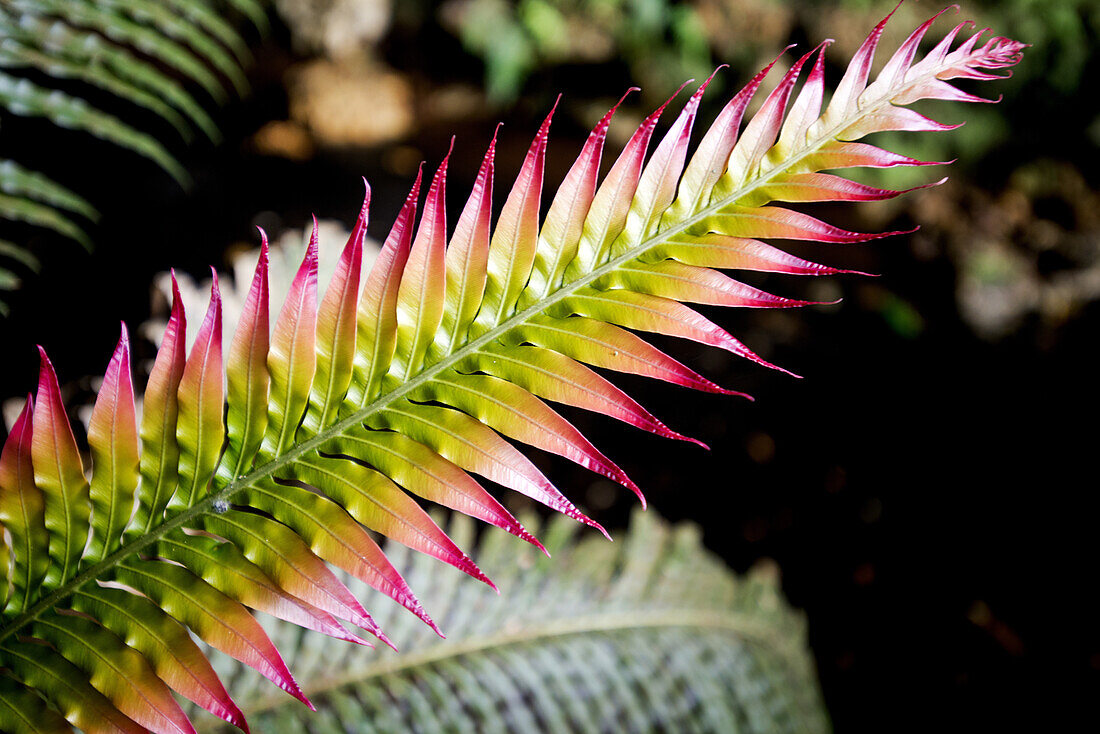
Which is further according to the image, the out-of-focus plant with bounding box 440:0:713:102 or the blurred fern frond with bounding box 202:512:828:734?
the out-of-focus plant with bounding box 440:0:713:102

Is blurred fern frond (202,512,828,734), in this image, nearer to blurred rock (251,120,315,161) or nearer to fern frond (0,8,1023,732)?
fern frond (0,8,1023,732)

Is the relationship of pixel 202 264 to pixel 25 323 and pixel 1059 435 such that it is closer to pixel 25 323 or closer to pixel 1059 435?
pixel 25 323

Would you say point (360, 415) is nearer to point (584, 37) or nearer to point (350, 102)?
point (584, 37)

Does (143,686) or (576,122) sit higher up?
(576,122)

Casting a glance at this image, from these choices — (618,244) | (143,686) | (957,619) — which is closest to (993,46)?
(618,244)

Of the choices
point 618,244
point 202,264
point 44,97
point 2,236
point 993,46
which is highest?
point 202,264

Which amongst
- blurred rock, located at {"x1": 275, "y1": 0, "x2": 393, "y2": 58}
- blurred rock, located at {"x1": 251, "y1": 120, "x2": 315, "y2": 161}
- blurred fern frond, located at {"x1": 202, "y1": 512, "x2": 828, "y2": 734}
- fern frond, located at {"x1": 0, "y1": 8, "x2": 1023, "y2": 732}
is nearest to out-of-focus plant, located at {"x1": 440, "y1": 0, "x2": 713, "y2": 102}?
blurred rock, located at {"x1": 275, "y1": 0, "x2": 393, "y2": 58}
